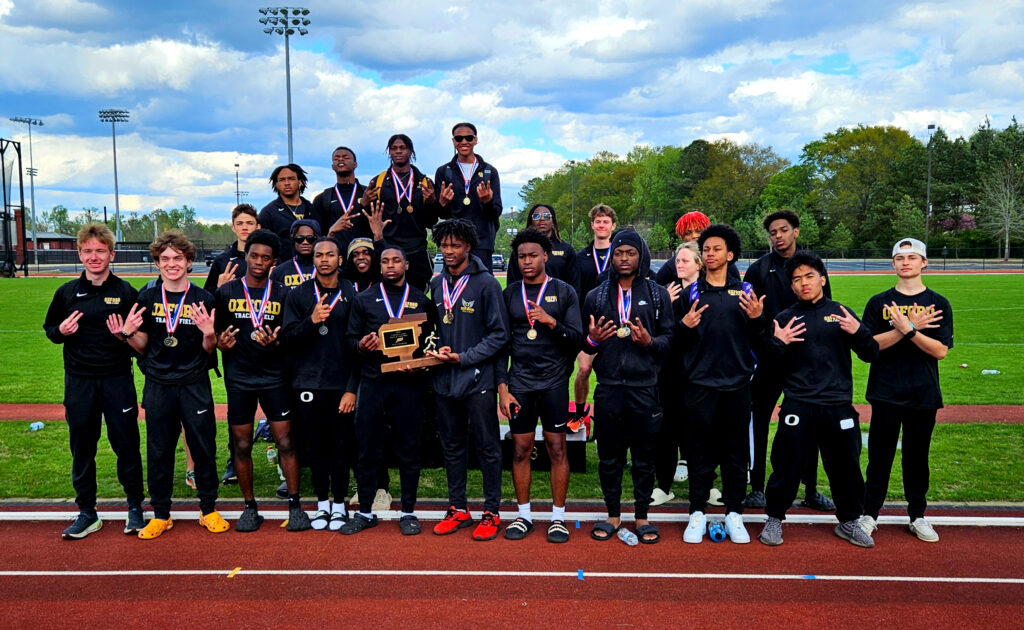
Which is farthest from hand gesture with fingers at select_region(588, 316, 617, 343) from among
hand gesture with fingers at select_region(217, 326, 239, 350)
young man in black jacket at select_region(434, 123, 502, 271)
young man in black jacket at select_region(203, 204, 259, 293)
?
young man in black jacket at select_region(203, 204, 259, 293)

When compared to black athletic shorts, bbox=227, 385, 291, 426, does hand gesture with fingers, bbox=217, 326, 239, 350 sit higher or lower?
higher

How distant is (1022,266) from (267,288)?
192 ft

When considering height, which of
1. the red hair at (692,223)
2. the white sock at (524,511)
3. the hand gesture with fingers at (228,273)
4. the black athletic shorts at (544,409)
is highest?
the red hair at (692,223)

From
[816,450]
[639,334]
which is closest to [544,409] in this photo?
[639,334]

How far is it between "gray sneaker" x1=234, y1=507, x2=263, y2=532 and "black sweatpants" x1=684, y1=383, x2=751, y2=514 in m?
3.74

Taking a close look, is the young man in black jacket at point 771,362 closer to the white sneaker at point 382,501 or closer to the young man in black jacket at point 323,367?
the white sneaker at point 382,501

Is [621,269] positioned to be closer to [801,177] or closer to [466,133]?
[466,133]

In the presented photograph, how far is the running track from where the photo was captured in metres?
4.40

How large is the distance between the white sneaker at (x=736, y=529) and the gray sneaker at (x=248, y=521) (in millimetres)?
4008

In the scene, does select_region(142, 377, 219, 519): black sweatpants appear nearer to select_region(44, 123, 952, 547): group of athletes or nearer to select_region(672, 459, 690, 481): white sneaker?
select_region(44, 123, 952, 547): group of athletes

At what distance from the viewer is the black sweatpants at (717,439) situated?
549 cm

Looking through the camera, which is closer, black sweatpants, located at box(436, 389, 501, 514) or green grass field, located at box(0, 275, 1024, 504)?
black sweatpants, located at box(436, 389, 501, 514)

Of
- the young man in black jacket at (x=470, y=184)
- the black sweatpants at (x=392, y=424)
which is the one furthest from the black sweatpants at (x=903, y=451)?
the young man in black jacket at (x=470, y=184)

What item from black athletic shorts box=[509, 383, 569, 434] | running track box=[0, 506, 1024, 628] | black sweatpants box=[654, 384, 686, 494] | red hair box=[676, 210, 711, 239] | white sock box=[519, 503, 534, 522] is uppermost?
red hair box=[676, 210, 711, 239]
